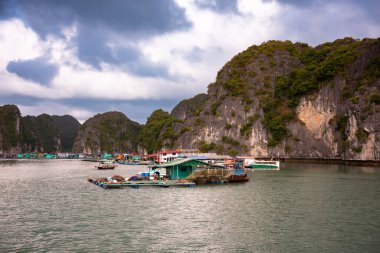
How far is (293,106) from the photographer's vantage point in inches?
5049

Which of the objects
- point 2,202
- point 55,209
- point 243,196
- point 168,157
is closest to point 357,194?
point 243,196

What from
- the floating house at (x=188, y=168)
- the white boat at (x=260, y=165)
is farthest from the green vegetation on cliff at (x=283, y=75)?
the floating house at (x=188, y=168)

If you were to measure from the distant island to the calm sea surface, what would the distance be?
58.9 meters

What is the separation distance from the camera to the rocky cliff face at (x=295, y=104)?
330ft

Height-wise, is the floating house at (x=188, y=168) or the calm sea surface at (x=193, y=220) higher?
the floating house at (x=188, y=168)

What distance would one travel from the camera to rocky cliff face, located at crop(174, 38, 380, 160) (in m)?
100

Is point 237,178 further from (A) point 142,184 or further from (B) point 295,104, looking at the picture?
(B) point 295,104

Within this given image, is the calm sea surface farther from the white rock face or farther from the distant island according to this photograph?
the white rock face

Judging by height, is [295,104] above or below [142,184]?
above

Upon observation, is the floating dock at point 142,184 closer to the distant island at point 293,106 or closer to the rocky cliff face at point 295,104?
the rocky cliff face at point 295,104

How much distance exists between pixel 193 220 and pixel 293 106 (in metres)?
105

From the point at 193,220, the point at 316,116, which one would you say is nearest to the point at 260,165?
the point at 316,116

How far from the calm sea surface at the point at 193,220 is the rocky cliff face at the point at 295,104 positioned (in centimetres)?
5799

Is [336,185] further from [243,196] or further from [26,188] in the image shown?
[26,188]
